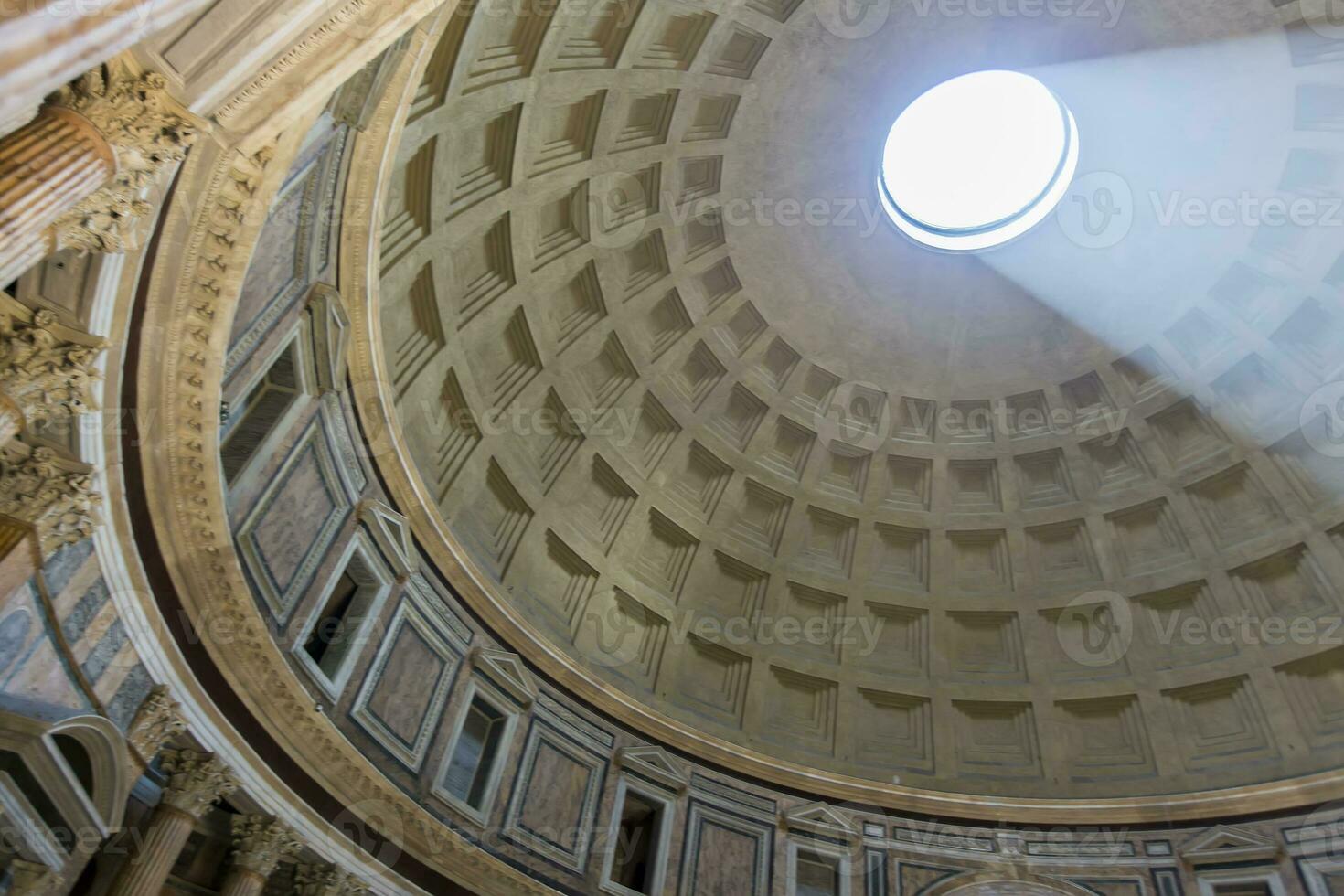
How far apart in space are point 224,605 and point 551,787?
6.96 m

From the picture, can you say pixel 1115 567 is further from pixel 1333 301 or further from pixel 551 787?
pixel 551 787

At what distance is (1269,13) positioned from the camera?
17.2 m

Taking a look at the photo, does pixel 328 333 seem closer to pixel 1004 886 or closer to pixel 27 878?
pixel 27 878

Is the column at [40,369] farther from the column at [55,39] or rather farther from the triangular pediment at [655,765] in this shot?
the triangular pediment at [655,765]

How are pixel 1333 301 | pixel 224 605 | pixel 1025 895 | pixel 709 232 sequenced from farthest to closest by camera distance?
pixel 709 232 < pixel 1333 301 < pixel 1025 895 < pixel 224 605

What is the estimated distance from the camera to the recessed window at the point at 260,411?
36.2ft

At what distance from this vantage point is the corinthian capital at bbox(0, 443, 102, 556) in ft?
23.2

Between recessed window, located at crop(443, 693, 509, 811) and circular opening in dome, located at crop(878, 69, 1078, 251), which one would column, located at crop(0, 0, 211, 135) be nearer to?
recessed window, located at crop(443, 693, 509, 811)

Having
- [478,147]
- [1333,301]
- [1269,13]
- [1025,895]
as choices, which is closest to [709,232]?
[478,147]

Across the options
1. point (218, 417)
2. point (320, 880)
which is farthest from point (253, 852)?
point (218, 417)

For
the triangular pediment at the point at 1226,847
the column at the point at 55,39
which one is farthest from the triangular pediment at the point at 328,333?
the triangular pediment at the point at 1226,847

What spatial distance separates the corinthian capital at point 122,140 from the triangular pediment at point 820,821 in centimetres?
1466

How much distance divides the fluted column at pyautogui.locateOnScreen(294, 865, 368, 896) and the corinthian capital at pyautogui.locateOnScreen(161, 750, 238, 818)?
163 cm

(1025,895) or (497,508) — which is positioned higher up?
(497,508)
